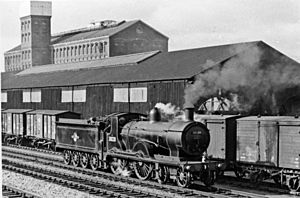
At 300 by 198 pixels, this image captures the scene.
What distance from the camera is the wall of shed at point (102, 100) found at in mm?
26594

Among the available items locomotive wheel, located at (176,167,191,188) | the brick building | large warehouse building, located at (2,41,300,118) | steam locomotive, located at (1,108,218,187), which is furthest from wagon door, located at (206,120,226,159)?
the brick building

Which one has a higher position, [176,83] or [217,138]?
[176,83]

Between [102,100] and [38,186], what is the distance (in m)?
15.5

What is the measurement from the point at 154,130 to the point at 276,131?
4.36 m

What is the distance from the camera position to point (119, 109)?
31.1m

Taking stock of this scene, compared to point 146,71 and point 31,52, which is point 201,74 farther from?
point 31,52

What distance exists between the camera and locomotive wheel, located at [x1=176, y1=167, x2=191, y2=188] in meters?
15.9

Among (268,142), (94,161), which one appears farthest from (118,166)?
(268,142)

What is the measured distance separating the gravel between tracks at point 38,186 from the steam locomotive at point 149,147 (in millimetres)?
2859

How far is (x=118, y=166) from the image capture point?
19234 mm

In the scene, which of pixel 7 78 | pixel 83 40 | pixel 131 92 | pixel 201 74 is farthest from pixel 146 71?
pixel 83 40

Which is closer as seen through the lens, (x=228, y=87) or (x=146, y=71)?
(x=228, y=87)

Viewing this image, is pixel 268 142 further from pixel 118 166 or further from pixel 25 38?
pixel 25 38

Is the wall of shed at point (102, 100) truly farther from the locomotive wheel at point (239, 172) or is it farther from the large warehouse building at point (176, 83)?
the locomotive wheel at point (239, 172)
